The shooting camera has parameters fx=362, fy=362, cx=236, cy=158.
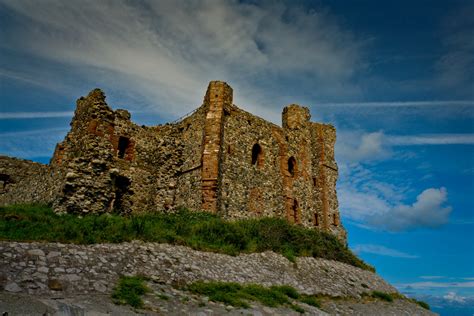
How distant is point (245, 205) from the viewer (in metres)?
21.5

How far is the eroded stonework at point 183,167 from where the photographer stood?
60.2 ft

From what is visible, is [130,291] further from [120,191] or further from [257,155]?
[257,155]

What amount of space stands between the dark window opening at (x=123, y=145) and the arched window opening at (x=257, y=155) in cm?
786

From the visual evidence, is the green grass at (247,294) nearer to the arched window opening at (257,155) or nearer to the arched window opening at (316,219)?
the arched window opening at (257,155)

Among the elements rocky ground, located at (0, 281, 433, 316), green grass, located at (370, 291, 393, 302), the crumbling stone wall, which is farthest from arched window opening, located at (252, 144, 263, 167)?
the crumbling stone wall

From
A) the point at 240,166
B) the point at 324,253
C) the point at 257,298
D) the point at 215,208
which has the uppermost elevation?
the point at 240,166

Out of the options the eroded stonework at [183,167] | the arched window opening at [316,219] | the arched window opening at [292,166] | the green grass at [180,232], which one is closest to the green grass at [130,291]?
the green grass at [180,232]

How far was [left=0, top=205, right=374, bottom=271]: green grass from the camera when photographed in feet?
38.8

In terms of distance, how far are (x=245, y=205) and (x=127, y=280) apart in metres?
12.0

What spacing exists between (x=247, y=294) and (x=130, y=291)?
3943 mm

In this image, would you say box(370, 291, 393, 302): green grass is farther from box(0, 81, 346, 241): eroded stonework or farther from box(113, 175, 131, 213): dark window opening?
box(113, 175, 131, 213): dark window opening

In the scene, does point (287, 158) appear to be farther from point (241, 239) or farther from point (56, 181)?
point (56, 181)

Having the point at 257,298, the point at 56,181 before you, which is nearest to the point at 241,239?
the point at 257,298

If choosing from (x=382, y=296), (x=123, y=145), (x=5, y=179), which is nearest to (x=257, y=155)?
(x=123, y=145)
